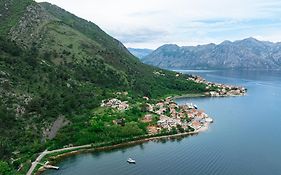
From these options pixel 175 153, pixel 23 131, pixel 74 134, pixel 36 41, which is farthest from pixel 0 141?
pixel 36 41

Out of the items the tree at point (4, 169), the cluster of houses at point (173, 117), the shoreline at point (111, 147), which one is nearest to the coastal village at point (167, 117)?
the cluster of houses at point (173, 117)

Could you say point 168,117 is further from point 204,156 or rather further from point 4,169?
point 4,169

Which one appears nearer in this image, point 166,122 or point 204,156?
point 204,156

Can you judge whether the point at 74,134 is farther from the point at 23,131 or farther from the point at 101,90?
the point at 101,90

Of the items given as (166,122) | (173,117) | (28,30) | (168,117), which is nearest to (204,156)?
(166,122)

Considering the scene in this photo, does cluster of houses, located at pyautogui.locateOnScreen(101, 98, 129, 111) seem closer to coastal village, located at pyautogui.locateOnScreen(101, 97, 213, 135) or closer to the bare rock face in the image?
coastal village, located at pyautogui.locateOnScreen(101, 97, 213, 135)

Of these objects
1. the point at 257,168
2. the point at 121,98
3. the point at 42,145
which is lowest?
the point at 257,168
